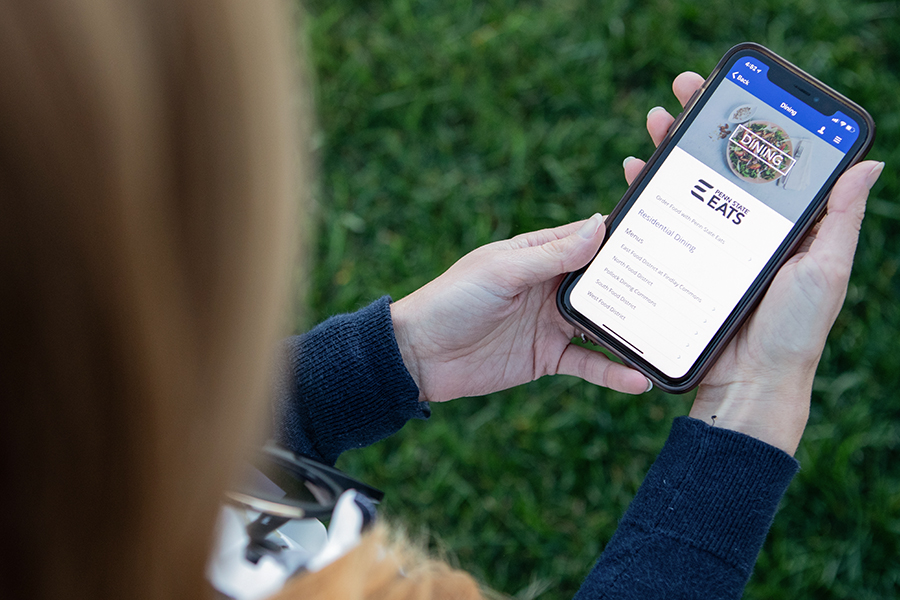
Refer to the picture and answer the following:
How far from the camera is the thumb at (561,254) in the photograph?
4.25ft

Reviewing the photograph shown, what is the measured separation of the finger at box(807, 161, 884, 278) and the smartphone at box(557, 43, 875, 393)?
0.06m

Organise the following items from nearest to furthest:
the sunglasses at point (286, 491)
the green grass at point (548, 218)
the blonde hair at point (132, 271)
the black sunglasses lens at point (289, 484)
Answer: the blonde hair at point (132, 271) → the sunglasses at point (286, 491) → the black sunglasses lens at point (289, 484) → the green grass at point (548, 218)

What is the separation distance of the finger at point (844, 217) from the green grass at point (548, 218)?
0.73m

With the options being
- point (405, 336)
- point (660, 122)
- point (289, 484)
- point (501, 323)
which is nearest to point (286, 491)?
point (289, 484)

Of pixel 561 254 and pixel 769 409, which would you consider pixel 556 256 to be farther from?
pixel 769 409

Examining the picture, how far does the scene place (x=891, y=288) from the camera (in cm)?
190

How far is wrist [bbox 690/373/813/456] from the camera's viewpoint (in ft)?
4.06

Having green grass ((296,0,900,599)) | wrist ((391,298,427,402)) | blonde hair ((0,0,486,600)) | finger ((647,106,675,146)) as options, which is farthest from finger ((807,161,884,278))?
blonde hair ((0,0,486,600))

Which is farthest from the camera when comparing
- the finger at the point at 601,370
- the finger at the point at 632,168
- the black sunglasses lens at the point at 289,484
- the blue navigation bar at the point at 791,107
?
the finger at the point at 632,168

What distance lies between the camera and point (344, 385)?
1350mm

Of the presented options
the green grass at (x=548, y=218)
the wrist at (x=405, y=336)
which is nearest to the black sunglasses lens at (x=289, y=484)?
the wrist at (x=405, y=336)

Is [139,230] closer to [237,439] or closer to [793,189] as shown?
[237,439]

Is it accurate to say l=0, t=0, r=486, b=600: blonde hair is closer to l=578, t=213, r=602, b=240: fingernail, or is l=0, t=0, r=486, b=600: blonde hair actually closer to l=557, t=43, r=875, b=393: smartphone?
l=578, t=213, r=602, b=240: fingernail

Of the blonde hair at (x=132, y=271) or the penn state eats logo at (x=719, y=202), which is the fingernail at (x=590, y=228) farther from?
the blonde hair at (x=132, y=271)
